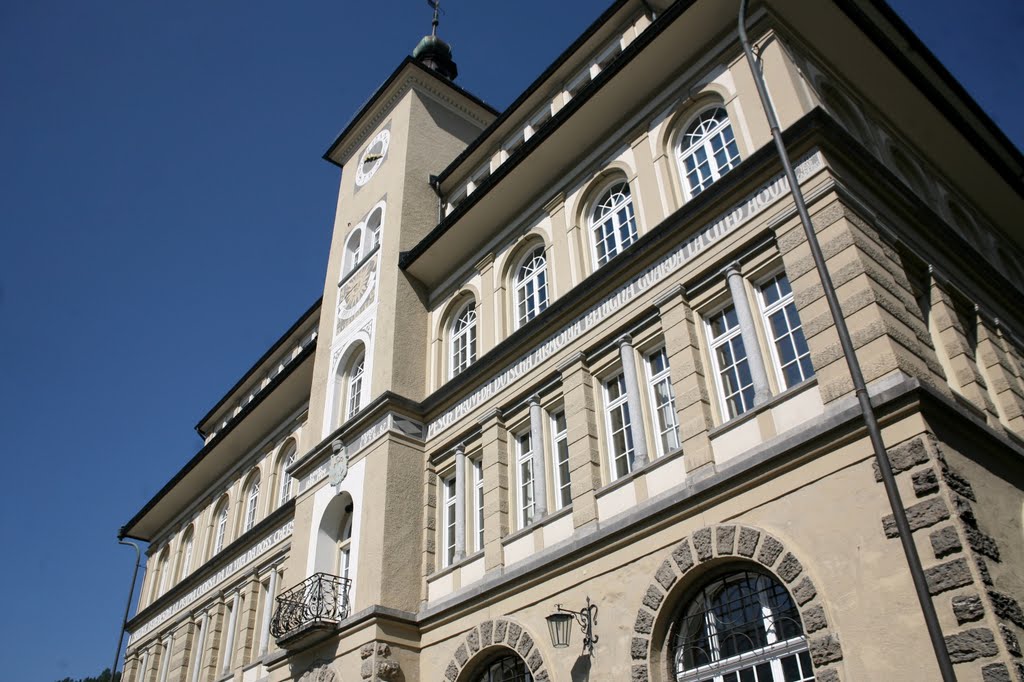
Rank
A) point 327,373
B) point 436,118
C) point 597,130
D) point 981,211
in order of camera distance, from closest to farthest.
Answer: point 597,130, point 981,211, point 327,373, point 436,118

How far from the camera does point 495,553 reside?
52.8 ft

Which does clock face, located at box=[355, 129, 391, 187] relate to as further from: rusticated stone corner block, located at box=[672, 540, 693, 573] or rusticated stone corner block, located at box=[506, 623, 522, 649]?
rusticated stone corner block, located at box=[672, 540, 693, 573]

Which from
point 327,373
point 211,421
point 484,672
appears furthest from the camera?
point 211,421

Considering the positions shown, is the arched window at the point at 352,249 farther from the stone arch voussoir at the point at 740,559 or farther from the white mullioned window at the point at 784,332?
the stone arch voussoir at the point at 740,559

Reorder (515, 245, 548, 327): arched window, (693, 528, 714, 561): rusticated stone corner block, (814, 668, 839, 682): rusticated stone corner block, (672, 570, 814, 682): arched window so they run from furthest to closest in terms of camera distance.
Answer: (515, 245, 548, 327): arched window → (693, 528, 714, 561): rusticated stone corner block → (672, 570, 814, 682): arched window → (814, 668, 839, 682): rusticated stone corner block

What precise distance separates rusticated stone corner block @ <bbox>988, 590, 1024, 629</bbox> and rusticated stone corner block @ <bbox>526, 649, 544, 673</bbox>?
22.9ft

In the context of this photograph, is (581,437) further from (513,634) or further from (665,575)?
(513,634)

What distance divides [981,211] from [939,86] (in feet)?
9.58

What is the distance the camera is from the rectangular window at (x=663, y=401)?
1391 centimetres

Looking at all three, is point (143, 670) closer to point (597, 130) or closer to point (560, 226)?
point (560, 226)

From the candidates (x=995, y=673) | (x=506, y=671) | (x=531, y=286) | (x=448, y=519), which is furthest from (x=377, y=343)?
(x=995, y=673)

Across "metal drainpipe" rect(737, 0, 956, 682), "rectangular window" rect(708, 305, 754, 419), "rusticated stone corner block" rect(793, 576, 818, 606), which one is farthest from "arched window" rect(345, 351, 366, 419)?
"metal drainpipe" rect(737, 0, 956, 682)

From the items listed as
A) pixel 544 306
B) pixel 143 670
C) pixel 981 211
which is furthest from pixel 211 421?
pixel 981 211

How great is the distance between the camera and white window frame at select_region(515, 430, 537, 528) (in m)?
16.3
